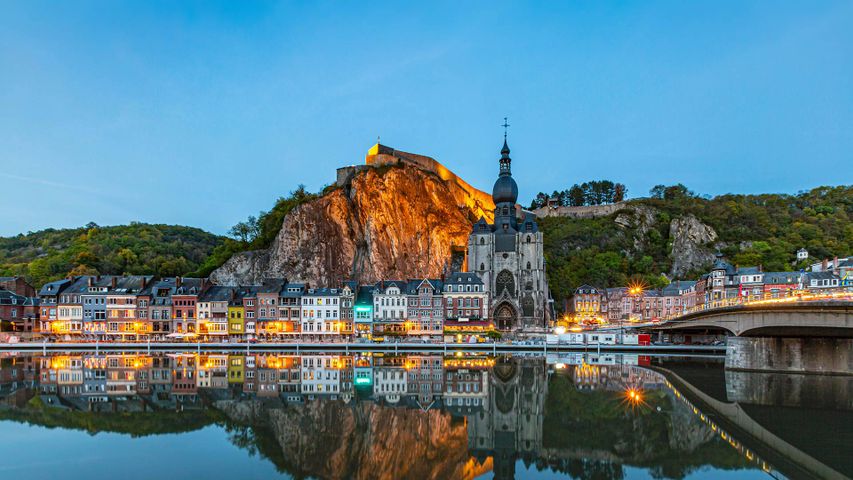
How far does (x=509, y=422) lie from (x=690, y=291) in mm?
66581

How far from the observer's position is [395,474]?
639 inches

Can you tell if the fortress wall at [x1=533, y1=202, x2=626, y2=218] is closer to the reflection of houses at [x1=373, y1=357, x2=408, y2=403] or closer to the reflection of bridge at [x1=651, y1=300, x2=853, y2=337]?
the reflection of bridge at [x1=651, y1=300, x2=853, y2=337]

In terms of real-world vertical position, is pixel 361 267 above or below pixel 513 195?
below

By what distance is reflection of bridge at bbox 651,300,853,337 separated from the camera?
101 ft

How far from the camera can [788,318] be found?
109ft

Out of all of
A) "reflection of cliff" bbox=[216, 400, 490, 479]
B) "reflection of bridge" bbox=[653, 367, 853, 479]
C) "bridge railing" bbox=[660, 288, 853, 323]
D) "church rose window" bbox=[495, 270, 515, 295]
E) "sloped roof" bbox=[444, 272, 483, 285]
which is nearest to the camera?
"reflection of cliff" bbox=[216, 400, 490, 479]

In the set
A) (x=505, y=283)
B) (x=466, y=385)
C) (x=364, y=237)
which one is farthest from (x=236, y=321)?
(x=466, y=385)

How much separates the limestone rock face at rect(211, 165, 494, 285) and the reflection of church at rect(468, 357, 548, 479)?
5139 cm

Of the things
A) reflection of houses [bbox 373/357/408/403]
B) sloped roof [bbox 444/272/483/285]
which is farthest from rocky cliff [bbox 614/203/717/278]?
reflection of houses [bbox 373/357/408/403]

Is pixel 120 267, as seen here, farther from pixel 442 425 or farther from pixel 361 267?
pixel 442 425

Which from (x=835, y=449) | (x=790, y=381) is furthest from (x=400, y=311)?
(x=835, y=449)

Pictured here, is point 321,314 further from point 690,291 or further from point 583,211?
point 583,211

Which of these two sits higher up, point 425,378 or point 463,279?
point 463,279

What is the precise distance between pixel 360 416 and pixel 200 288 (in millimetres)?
51425
